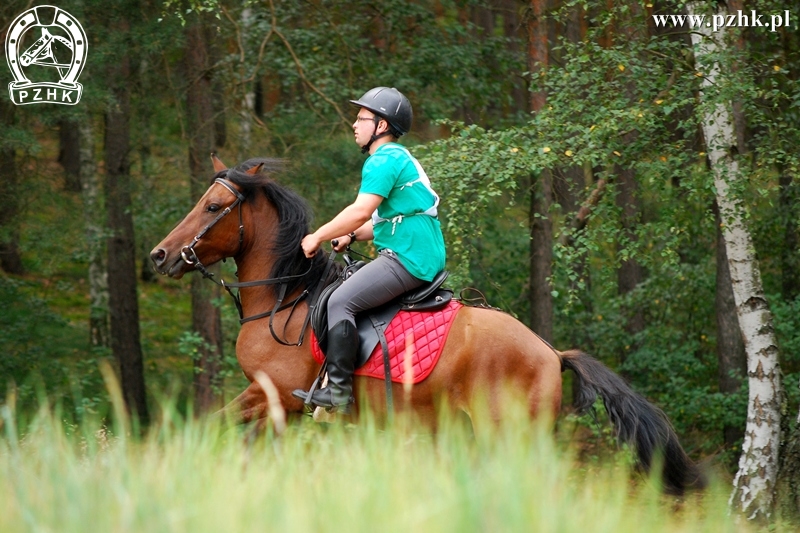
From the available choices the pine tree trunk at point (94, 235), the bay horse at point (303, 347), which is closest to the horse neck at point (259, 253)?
the bay horse at point (303, 347)

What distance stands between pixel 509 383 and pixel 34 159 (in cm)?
883

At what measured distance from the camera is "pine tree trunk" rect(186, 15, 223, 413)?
41.0 feet

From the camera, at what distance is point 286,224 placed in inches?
241

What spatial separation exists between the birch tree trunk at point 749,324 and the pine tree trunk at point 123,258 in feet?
28.7

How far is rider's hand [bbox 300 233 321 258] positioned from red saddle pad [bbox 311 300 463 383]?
700 mm

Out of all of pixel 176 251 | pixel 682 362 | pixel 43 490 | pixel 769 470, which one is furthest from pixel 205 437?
pixel 682 362

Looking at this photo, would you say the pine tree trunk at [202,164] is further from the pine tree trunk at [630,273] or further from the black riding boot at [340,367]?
the black riding boot at [340,367]

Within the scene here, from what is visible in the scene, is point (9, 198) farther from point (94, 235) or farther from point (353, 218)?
point (353, 218)

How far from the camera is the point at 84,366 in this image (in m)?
14.1

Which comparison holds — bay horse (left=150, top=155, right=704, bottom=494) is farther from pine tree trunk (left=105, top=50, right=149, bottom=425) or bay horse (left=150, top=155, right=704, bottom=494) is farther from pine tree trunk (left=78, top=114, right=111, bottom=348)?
pine tree trunk (left=105, top=50, right=149, bottom=425)

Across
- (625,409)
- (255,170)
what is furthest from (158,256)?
(625,409)

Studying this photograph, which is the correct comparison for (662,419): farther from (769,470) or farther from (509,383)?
(769,470)

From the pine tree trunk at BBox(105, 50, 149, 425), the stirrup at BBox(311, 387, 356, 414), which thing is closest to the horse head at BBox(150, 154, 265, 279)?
the stirrup at BBox(311, 387, 356, 414)

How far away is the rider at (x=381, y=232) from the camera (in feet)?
18.2
